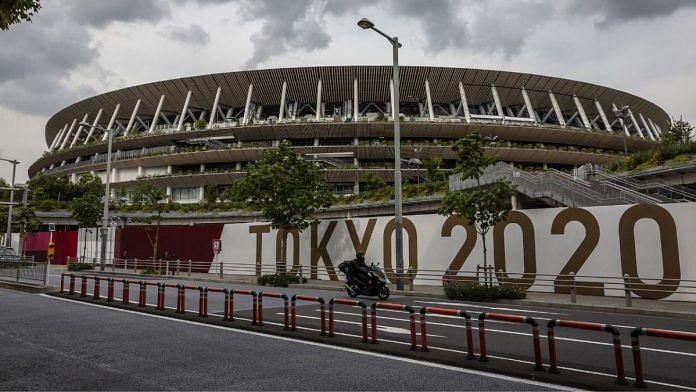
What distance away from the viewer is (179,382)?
643 cm

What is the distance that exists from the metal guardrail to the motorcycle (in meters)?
2.38

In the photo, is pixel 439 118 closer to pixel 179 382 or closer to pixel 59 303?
pixel 59 303

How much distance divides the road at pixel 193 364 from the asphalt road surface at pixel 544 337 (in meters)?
1.50

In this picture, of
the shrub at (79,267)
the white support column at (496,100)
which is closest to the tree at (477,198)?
the shrub at (79,267)

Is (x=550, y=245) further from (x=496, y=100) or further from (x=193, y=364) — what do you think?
(x=496, y=100)

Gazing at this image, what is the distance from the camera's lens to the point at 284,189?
1051 inches

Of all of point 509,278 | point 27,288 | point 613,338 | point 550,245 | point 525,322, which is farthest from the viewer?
point 27,288

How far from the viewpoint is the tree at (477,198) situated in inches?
754

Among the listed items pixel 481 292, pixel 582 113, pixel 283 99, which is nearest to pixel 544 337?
pixel 481 292

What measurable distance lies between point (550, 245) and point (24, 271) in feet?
76.6

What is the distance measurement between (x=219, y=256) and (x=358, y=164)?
33.4m

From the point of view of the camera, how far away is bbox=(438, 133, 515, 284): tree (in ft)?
62.8

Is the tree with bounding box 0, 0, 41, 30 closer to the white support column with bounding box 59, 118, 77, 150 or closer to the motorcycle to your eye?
the motorcycle

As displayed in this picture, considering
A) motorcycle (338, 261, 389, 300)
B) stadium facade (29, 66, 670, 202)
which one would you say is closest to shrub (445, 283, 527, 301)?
motorcycle (338, 261, 389, 300)
